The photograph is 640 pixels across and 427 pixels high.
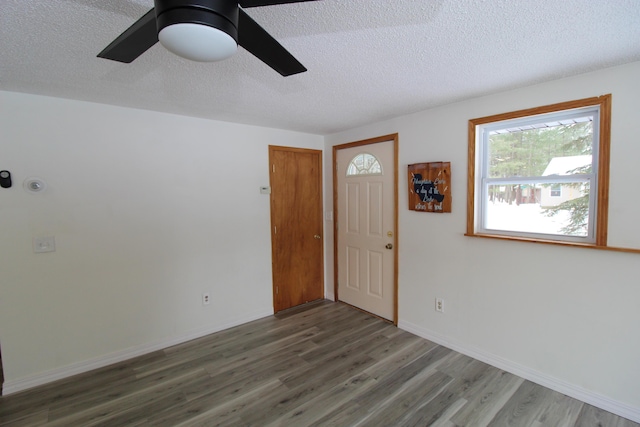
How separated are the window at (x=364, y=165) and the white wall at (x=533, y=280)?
14.5 inches

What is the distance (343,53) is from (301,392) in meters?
2.38

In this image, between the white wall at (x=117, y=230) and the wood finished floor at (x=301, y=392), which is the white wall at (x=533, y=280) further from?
the white wall at (x=117, y=230)

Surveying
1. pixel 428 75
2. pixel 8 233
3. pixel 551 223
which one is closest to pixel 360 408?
pixel 551 223

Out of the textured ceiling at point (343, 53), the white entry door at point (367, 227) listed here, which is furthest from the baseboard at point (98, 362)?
→ the textured ceiling at point (343, 53)

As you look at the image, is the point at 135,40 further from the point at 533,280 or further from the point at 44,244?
the point at 533,280

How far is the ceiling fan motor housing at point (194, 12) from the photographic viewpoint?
0.88 meters

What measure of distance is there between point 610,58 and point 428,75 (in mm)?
1058

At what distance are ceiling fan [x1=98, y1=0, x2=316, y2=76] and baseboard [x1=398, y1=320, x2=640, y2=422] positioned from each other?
2.88 m

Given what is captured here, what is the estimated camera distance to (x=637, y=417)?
1.89 metres

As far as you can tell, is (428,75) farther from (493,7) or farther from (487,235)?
(487,235)

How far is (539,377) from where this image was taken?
2.29 meters

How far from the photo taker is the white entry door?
3357 mm

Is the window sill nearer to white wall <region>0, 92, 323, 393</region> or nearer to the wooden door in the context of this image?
the wooden door

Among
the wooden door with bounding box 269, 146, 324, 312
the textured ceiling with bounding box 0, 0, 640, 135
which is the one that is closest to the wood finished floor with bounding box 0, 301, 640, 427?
the wooden door with bounding box 269, 146, 324, 312
